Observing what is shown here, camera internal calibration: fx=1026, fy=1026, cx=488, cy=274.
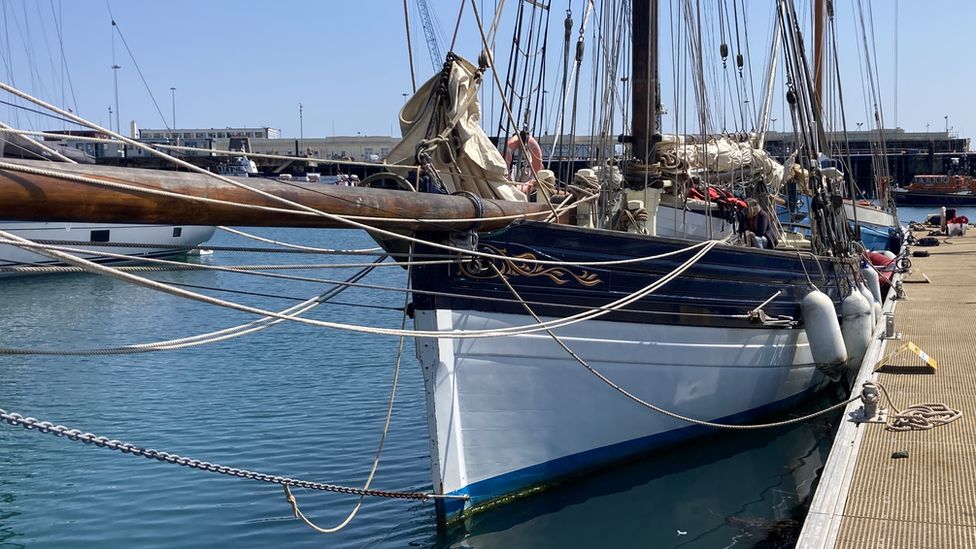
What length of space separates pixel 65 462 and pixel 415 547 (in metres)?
4.81

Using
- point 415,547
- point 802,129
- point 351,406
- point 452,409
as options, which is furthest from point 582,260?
point 351,406

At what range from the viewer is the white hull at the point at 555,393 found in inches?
318

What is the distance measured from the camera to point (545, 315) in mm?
8336

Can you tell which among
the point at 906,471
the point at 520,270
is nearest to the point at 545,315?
the point at 520,270

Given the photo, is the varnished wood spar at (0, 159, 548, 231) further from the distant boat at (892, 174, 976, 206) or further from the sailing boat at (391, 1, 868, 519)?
the distant boat at (892, 174, 976, 206)

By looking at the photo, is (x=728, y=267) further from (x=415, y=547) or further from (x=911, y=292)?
(x=911, y=292)

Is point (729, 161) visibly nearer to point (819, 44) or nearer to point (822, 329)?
point (822, 329)

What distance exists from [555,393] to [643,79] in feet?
15.3

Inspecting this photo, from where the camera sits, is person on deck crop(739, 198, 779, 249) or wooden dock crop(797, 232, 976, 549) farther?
person on deck crop(739, 198, 779, 249)

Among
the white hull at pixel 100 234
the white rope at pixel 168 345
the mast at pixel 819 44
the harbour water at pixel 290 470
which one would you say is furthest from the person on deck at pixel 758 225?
the white hull at pixel 100 234

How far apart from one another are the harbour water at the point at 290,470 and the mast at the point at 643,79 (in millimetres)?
3405

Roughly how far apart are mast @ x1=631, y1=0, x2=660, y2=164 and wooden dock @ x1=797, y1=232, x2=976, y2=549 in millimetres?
3436

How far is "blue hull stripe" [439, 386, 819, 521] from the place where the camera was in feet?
27.7

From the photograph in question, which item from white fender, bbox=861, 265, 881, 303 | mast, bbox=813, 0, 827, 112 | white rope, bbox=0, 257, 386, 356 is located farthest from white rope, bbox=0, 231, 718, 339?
mast, bbox=813, 0, 827, 112
